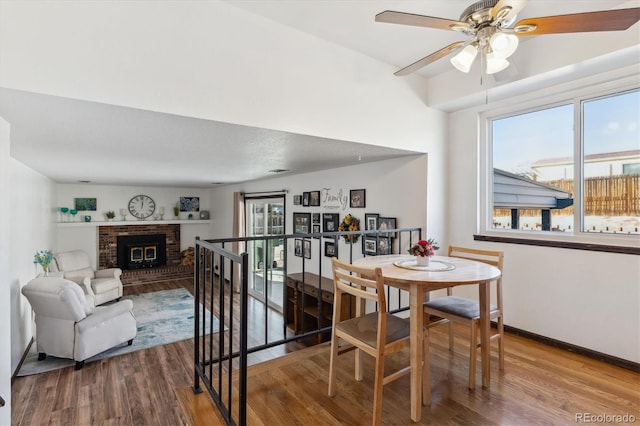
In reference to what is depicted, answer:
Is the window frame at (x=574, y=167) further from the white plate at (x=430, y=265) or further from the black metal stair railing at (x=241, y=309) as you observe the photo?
the white plate at (x=430, y=265)

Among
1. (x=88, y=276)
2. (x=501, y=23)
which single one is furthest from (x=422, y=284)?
(x=88, y=276)

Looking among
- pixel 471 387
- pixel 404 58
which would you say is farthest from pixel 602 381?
pixel 404 58

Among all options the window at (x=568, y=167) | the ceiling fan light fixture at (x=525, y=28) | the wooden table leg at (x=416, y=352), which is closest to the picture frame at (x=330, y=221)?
the window at (x=568, y=167)

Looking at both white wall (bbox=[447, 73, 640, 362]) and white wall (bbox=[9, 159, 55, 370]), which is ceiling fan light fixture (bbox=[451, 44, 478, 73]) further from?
white wall (bbox=[9, 159, 55, 370])

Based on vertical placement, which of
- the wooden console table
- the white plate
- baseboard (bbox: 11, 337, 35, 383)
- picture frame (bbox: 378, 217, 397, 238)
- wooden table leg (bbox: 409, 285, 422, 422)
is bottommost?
baseboard (bbox: 11, 337, 35, 383)

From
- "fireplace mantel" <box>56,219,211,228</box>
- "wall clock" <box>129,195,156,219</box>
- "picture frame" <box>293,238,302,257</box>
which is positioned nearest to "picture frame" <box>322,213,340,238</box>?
"picture frame" <box>293,238,302,257</box>

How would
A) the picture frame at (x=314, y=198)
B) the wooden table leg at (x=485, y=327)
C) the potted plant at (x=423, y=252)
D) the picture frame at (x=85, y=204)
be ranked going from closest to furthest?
the wooden table leg at (x=485, y=327) < the potted plant at (x=423, y=252) < the picture frame at (x=314, y=198) < the picture frame at (x=85, y=204)

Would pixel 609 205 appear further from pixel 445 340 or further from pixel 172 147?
pixel 172 147

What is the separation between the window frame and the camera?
232cm

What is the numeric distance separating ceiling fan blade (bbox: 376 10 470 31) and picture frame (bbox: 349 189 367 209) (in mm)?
2431

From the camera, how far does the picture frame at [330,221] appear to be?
A: 14.1 ft

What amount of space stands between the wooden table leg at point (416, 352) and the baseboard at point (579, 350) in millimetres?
1670

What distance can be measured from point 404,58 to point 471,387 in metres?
2.56

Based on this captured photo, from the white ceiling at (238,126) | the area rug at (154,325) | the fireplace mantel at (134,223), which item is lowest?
the area rug at (154,325)
